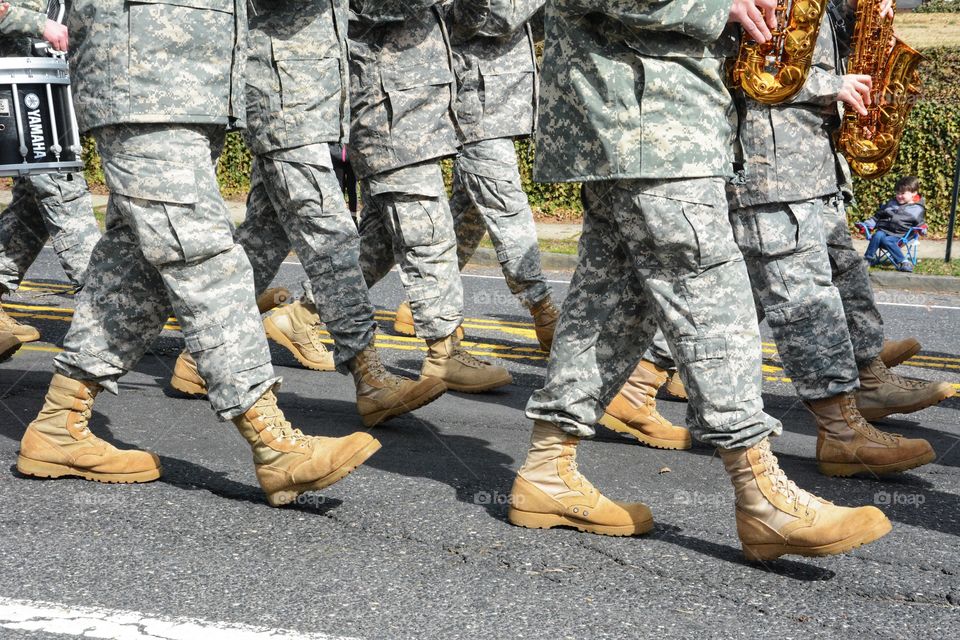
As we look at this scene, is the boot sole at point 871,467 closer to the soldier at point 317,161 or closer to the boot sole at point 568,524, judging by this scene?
the boot sole at point 568,524

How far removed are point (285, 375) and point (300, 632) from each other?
2.92 metres

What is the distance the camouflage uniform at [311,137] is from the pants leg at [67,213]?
1.98 metres

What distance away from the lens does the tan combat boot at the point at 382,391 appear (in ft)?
14.0

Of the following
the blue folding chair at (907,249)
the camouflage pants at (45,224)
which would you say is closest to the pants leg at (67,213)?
the camouflage pants at (45,224)

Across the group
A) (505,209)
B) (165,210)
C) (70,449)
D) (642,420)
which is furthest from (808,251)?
(70,449)

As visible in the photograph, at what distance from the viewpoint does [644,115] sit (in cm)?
296

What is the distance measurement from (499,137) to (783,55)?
2.28 meters

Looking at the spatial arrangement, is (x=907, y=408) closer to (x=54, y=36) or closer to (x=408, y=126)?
(x=408, y=126)

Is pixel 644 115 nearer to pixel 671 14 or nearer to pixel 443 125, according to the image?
pixel 671 14

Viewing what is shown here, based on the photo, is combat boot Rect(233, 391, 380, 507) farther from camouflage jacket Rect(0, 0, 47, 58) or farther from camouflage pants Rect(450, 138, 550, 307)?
camouflage jacket Rect(0, 0, 47, 58)

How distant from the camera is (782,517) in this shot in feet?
9.63

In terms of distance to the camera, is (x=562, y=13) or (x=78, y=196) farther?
(x=78, y=196)

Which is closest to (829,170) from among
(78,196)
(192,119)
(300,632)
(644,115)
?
(644,115)

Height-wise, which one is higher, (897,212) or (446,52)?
(446,52)
